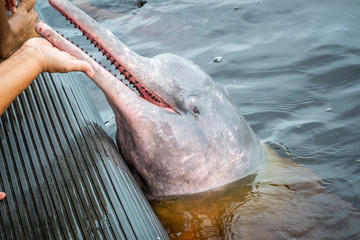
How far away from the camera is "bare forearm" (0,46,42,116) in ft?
10.6

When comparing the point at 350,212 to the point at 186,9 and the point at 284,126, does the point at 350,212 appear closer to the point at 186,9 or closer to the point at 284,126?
the point at 284,126

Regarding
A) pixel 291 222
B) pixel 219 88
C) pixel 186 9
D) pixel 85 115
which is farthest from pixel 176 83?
pixel 186 9

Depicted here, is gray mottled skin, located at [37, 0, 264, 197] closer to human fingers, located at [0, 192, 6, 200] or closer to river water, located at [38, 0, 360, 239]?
river water, located at [38, 0, 360, 239]

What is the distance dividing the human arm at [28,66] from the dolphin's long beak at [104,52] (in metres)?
0.26

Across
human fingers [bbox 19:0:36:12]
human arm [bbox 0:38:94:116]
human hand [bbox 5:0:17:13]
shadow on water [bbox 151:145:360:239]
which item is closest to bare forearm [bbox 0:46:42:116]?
human arm [bbox 0:38:94:116]

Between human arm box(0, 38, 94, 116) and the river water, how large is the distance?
1.70 m

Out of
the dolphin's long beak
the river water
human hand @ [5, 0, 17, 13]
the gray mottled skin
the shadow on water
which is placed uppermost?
A: human hand @ [5, 0, 17, 13]

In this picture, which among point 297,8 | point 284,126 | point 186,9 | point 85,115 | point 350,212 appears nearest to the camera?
point 85,115

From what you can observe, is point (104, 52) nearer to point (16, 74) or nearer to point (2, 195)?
point (16, 74)

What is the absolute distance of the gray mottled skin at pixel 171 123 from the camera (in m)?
4.02

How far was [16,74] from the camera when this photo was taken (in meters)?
3.28

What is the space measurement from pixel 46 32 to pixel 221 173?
2.04m

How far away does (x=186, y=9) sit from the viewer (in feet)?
31.7

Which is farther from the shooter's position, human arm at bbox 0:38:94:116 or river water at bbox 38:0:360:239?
river water at bbox 38:0:360:239
